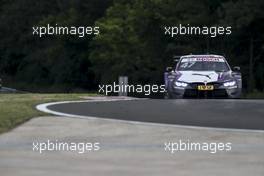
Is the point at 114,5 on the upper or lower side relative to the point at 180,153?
upper

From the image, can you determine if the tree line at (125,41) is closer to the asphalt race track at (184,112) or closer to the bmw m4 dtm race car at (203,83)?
the bmw m4 dtm race car at (203,83)

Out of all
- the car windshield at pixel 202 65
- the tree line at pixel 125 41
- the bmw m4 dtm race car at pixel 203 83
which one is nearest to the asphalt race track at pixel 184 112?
the bmw m4 dtm race car at pixel 203 83

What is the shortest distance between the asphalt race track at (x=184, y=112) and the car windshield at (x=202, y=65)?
2.87 meters

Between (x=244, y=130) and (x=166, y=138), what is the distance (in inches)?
52.2

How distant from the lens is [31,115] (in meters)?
12.1

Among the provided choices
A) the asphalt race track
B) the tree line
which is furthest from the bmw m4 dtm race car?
the tree line

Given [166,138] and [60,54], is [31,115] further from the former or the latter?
[60,54]

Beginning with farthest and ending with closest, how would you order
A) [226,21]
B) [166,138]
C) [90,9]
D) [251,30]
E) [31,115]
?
1. [90,9]
2. [251,30]
3. [226,21]
4. [31,115]
5. [166,138]

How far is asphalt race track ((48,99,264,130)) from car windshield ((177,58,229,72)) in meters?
2.87

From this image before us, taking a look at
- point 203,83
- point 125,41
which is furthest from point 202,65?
point 125,41

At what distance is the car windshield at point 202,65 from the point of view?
61.5 feet

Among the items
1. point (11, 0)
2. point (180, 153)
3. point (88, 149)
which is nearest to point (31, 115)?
point (88, 149)

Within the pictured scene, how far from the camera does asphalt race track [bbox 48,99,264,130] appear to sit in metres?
11.6

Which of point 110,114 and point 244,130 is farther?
point 110,114
